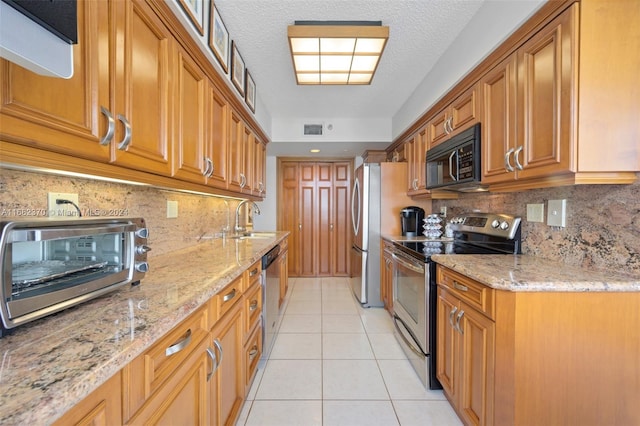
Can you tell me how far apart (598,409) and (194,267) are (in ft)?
6.11

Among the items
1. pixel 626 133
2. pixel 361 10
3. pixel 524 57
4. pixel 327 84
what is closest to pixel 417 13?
pixel 361 10

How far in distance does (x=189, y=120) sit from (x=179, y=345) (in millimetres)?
1132

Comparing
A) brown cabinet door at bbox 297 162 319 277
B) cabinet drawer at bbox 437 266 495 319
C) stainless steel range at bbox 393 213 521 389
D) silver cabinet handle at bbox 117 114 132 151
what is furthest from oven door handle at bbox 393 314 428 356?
brown cabinet door at bbox 297 162 319 277

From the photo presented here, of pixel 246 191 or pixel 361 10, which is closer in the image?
pixel 361 10

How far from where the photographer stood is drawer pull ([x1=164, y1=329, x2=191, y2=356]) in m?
0.78

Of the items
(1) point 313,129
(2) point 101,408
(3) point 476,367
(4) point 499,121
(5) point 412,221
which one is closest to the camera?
(2) point 101,408

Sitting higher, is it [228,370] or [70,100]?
[70,100]

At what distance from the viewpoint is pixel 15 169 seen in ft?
2.80

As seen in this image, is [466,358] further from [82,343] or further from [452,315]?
[82,343]

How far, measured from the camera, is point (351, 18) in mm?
1824

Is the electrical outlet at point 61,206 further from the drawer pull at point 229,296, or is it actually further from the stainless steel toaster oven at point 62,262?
the drawer pull at point 229,296

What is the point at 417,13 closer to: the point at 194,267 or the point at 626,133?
the point at 626,133

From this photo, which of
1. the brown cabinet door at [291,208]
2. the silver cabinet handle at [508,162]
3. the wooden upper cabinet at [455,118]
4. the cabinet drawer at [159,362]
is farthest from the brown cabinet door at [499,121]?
the brown cabinet door at [291,208]

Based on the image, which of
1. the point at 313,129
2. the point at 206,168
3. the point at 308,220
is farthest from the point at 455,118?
the point at 308,220
